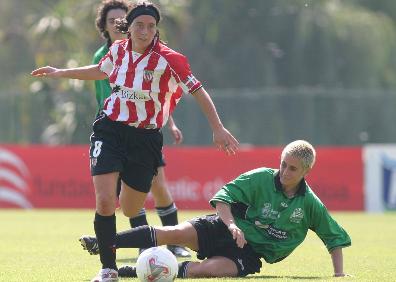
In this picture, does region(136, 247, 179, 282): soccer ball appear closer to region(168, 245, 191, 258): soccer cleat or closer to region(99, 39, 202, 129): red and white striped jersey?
region(99, 39, 202, 129): red and white striped jersey

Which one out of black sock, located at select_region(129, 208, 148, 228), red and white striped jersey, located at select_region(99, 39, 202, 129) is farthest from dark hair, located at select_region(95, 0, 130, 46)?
red and white striped jersey, located at select_region(99, 39, 202, 129)

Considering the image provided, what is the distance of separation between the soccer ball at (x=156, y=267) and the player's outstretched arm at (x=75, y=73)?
156cm

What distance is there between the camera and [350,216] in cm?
1870

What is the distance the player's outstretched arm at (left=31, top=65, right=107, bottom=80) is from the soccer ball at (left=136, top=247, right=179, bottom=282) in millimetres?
1557

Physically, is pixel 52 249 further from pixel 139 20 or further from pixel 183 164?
pixel 183 164

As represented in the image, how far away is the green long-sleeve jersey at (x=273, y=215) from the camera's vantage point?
827 cm

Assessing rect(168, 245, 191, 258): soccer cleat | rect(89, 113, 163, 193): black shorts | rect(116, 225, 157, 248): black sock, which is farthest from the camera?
rect(168, 245, 191, 258): soccer cleat

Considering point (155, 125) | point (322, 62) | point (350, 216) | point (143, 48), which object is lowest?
point (350, 216)

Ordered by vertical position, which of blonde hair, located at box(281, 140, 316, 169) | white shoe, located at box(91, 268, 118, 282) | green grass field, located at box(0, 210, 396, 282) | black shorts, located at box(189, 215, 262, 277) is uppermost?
blonde hair, located at box(281, 140, 316, 169)

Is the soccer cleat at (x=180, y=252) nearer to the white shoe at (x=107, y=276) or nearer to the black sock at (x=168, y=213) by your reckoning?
the black sock at (x=168, y=213)

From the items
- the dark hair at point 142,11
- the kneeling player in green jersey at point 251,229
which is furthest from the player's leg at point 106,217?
the dark hair at point 142,11

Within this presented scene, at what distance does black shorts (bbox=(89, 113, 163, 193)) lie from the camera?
788cm

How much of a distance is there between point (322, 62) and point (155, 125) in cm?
2561

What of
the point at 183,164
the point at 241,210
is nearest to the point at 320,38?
the point at 183,164
